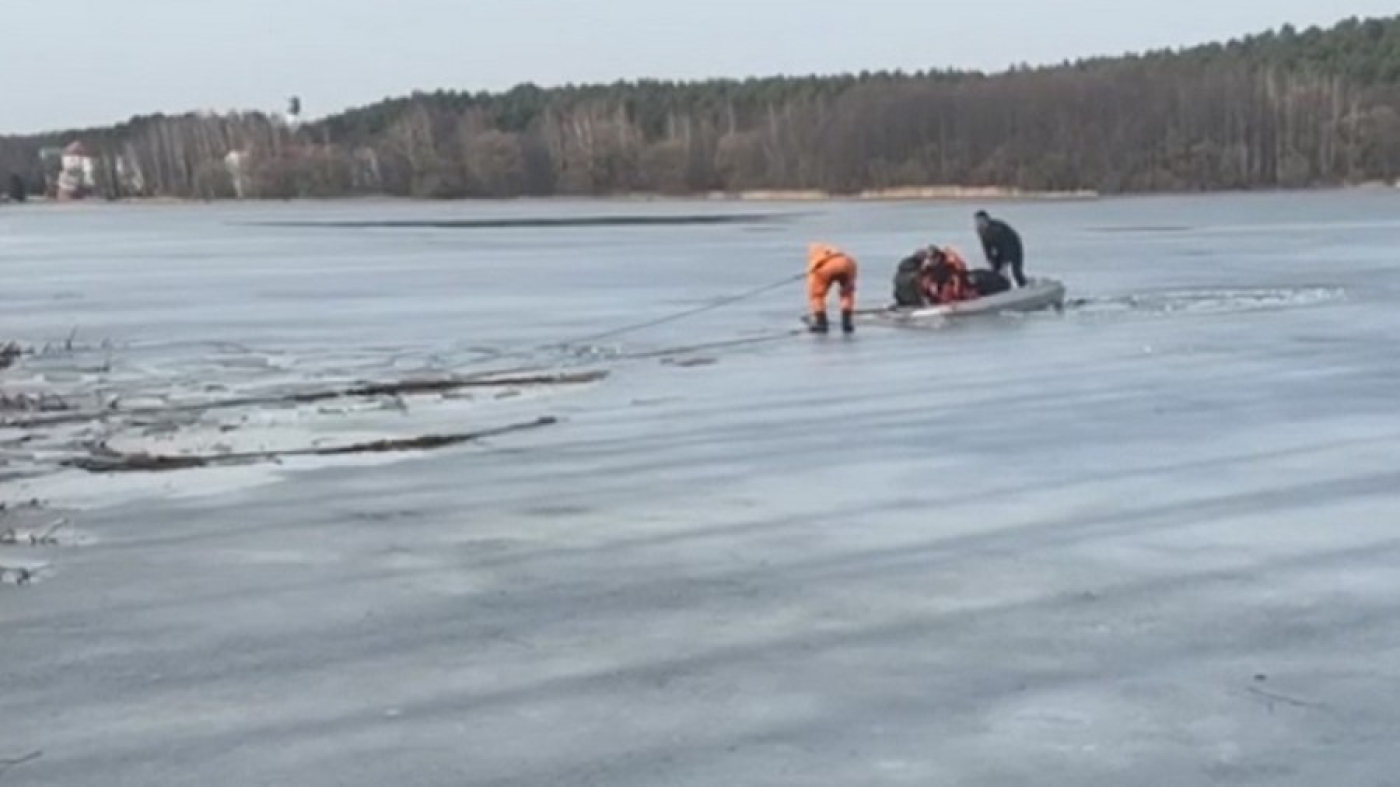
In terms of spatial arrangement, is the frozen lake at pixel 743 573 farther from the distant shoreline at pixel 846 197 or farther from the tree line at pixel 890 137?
the tree line at pixel 890 137

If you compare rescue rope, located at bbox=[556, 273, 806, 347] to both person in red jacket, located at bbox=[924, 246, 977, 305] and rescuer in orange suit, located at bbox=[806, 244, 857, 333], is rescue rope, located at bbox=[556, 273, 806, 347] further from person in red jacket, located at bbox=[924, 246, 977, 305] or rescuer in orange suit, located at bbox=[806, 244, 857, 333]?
person in red jacket, located at bbox=[924, 246, 977, 305]

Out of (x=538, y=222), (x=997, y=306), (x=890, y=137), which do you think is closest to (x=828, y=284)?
(x=997, y=306)

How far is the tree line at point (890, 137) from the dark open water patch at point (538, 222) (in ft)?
108

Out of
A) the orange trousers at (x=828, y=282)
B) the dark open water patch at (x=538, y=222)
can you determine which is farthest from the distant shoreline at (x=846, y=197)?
the orange trousers at (x=828, y=282)

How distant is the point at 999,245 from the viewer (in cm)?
2395

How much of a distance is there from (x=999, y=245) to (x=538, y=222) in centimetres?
4499

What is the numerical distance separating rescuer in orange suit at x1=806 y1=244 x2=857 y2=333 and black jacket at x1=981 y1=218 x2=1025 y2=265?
3582 millimetres

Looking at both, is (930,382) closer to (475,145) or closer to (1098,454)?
(1098,454)

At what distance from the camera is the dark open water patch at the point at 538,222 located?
6362 centimetres

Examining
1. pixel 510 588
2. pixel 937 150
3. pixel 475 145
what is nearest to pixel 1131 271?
pixel 510 588

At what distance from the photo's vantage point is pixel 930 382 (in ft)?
48.7

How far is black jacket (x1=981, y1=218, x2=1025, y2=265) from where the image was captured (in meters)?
23.8

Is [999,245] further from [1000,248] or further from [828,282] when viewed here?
[828,282]

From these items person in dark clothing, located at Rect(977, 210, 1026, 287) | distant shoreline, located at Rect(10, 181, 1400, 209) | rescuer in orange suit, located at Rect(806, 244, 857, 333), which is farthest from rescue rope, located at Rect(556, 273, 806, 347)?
distant shoreline, located at Rect(10, 181, 1400, 209)
